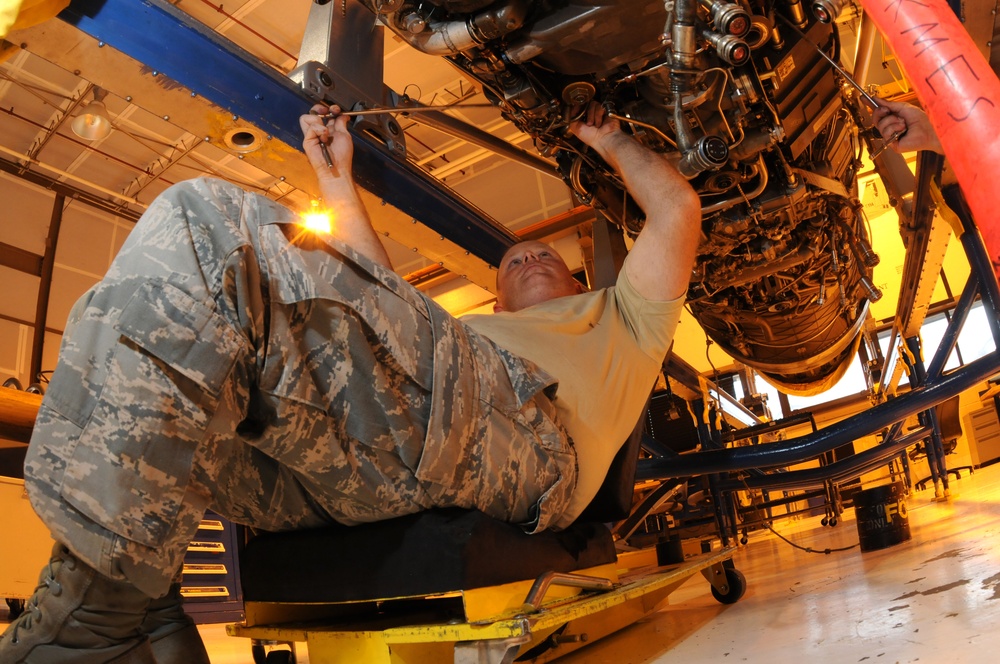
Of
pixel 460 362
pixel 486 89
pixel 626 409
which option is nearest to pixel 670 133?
pixel 486 89

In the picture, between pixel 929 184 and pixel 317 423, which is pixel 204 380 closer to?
pixel 317 423

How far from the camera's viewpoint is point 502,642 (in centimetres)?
100

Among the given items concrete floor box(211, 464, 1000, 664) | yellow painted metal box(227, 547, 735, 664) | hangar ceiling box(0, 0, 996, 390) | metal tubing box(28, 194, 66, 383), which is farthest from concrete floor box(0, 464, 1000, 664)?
metal tubing box(28, 194, 66, 383)

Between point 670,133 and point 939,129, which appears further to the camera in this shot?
point 670,133

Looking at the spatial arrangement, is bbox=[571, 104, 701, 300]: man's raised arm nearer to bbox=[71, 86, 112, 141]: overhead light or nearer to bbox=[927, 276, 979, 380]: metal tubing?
bbox=[927, 276, 979, 380]: metal tubing

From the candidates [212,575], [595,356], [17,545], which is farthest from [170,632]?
[212,575]

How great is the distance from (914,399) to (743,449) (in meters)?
0.64

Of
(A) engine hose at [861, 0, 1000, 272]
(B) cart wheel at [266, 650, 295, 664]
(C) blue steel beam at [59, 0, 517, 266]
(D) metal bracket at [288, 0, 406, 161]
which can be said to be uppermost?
(D) metal bracket at [288, 0, 406, 161]

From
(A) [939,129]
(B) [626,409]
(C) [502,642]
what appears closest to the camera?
(A) [939,129]

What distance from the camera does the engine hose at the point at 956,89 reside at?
0.49 meters

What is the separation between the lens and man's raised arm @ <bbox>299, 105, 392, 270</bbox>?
1672 mm

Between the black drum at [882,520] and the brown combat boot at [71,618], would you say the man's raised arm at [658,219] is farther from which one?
the black drum at [882,520]

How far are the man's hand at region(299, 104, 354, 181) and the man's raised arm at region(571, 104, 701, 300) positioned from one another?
→ 62 centimetres

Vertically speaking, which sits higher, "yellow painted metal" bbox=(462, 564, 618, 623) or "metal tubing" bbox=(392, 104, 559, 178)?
"metal tubing" bbox=(392, 104, 559, 178)
